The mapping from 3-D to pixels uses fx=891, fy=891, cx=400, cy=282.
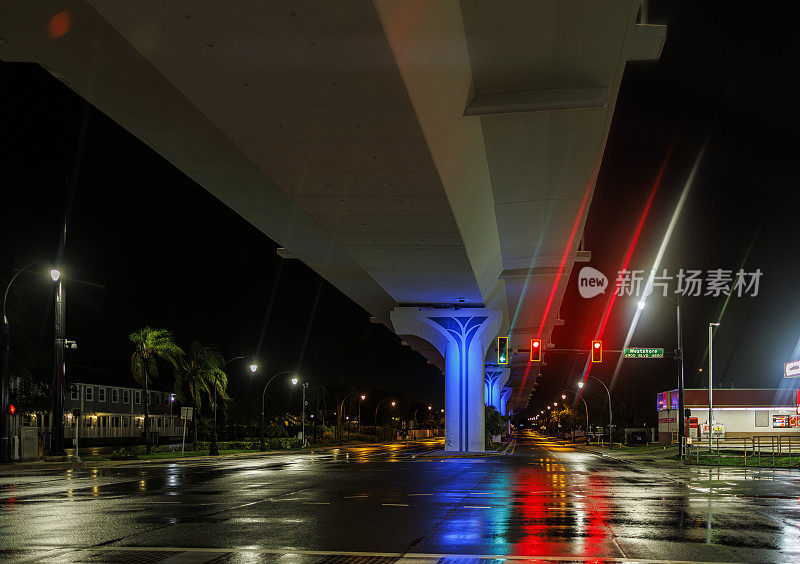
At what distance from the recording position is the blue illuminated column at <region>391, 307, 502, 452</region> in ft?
174

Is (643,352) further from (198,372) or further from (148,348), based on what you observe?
(198,372)

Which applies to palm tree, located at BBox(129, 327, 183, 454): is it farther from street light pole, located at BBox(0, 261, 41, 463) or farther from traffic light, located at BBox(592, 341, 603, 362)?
traffic light, located at BBox(592, 341, 603, 362)

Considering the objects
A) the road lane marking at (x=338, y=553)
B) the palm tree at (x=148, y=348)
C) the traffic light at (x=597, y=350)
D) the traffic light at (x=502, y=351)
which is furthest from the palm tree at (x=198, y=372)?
the road lane marking at (x=338, y=553)

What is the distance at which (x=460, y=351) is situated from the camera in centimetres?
5416

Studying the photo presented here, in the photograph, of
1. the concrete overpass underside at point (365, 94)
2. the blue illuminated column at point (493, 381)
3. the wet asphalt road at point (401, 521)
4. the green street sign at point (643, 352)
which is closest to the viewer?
the wet asphalt road at point (401, 521)

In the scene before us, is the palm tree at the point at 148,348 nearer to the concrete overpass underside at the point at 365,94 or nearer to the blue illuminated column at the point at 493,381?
the concrete overpass underside at the point at 365,94

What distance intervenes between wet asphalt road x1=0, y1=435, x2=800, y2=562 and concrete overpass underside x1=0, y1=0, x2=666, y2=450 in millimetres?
7634

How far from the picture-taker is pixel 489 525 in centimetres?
1430

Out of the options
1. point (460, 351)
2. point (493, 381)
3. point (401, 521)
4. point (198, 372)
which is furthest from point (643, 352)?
point (493, 381)

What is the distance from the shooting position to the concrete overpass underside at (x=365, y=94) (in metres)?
14.1

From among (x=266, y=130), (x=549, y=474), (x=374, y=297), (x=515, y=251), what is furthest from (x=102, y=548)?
(x=374, y=297)

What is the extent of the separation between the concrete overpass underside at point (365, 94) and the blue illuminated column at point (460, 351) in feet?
70.7

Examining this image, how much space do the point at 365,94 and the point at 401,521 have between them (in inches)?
305

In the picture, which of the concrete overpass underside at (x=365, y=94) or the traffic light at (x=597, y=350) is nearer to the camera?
the concrete overpass underside at (x=365, y=94)
